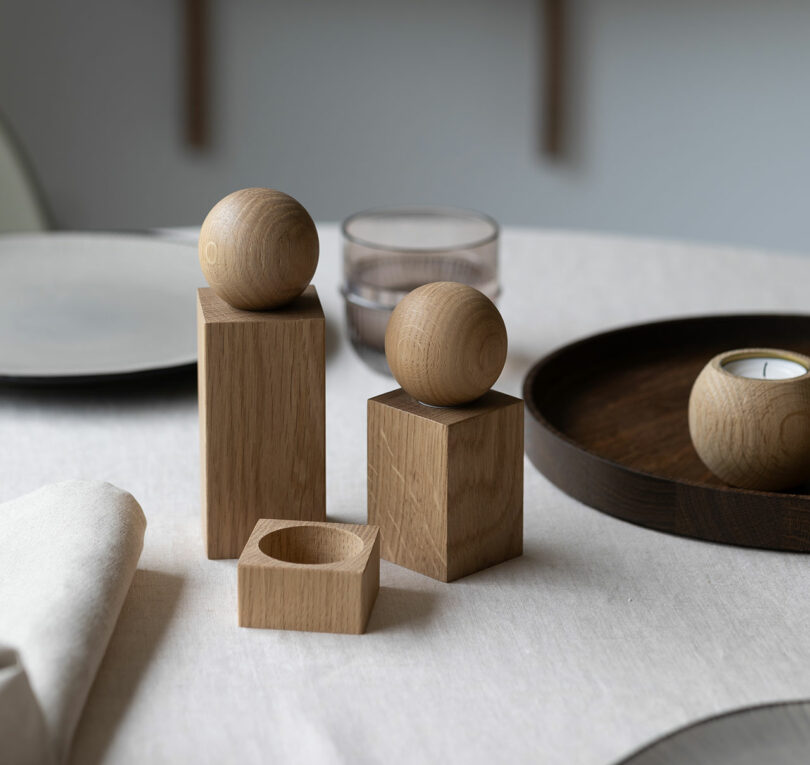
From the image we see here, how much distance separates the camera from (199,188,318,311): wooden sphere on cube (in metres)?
0.56

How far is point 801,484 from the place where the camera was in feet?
2.08

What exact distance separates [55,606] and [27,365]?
0.35 metres

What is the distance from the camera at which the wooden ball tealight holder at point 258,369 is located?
56cm

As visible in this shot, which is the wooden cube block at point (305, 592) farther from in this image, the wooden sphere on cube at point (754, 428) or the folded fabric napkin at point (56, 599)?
the wooden sphere on cube at point (754, 428)

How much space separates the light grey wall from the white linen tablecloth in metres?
1.71

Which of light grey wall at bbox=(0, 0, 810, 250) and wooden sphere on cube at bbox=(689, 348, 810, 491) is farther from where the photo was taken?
light grey wall at bbox=(0, 0, 810, 250)

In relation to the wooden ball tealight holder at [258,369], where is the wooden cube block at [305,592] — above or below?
below

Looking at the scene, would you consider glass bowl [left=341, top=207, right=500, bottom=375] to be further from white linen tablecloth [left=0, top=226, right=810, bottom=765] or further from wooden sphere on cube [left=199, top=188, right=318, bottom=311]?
wooden sphere on cube [left=199, top=188, right=318, bottom=311]

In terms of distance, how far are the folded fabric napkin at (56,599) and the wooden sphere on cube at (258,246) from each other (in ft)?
0.41

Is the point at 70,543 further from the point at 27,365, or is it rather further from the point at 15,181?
the point at 15,181

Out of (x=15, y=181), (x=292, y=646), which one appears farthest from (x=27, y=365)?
(x=15, y=181)

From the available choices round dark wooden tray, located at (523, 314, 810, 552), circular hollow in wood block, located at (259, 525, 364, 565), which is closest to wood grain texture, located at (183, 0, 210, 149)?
round dark wooden tray, located at (523, 314, 810, 552)

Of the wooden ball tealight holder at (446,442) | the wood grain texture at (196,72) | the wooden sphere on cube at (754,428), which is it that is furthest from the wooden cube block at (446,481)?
the wood grain texture at (196,72)

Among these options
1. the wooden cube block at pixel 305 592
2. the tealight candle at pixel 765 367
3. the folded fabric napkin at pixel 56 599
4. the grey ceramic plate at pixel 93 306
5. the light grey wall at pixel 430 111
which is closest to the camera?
the folded fabric napkin at pixel 56 599
